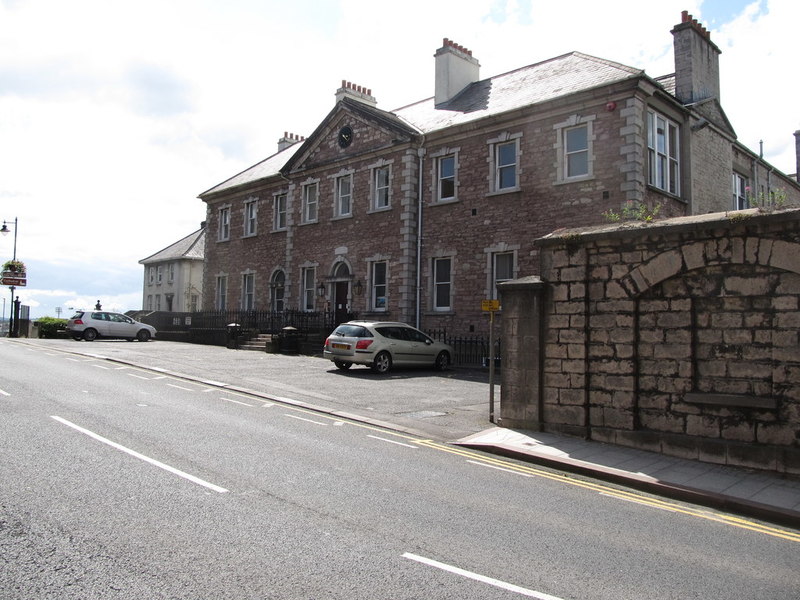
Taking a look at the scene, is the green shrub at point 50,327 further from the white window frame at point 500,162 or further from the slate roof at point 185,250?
the white window frame at point 500,162

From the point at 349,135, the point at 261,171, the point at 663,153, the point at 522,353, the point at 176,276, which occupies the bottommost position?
the point at 522,353

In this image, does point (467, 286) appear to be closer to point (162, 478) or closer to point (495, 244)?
point (495, 244)

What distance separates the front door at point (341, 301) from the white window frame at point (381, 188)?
374 centimetres

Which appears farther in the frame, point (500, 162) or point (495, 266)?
point (500, 162)

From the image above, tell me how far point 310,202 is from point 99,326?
1224 cm

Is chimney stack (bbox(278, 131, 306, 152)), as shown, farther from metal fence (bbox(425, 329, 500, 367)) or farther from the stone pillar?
the stone pillar

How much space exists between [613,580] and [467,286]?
59.8 ft

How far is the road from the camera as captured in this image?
412cm

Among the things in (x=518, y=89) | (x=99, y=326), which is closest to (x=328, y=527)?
(x=518, y=89)

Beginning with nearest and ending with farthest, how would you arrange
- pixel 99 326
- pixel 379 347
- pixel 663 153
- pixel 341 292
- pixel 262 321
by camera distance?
pixel 379 347 < pixel 663 153 < pixel 341 292 < pixel 262 321 < pixel 99 326

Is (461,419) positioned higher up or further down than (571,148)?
further down

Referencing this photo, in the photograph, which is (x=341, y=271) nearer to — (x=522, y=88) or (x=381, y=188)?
(x=381, y=188)

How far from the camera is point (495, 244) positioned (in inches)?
854

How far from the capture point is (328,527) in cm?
514
